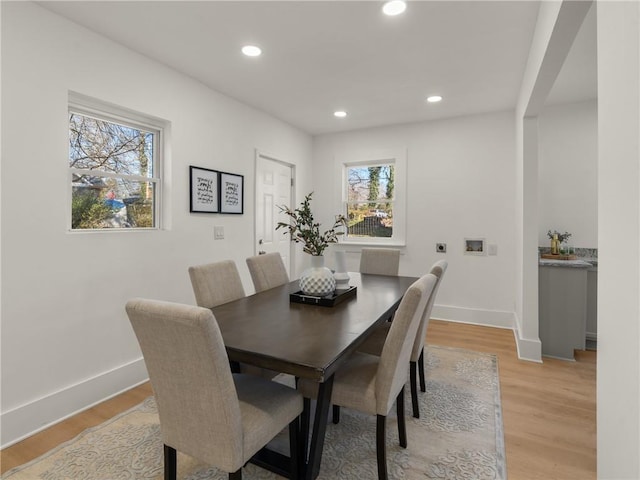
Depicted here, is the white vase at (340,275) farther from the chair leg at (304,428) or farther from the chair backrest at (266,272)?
the chair leg at (304,428)

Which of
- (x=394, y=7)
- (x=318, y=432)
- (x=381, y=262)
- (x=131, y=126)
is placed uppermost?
(x=394, y=7)

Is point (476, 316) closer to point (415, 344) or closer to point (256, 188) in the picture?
point (415, 344)

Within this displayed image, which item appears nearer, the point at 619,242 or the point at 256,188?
the point at 619,242

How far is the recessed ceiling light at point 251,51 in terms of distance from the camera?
2.54 m

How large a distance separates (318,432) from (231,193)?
2.55 metres

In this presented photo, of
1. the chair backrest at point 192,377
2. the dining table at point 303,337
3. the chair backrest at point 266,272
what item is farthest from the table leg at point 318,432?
the chair backrest at point 266,272

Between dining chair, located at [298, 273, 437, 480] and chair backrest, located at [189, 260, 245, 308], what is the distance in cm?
84

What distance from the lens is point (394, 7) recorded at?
6.74 feet

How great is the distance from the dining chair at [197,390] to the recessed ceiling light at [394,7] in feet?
6.52

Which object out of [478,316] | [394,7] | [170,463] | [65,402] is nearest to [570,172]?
[478,316]

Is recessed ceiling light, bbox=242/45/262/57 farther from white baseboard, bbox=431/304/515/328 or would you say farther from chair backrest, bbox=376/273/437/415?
white baseboard, bbox=431/304/515/328

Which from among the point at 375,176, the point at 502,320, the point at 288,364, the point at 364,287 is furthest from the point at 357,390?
the point at 375,176

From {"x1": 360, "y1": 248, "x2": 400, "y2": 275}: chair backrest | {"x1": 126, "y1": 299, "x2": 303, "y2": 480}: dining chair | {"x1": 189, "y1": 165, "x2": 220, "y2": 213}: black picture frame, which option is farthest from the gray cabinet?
{"x1": 189, "y1": 165, "x2": 220, "y2": 213}: black picture frame

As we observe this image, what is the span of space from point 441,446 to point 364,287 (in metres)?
1.13
